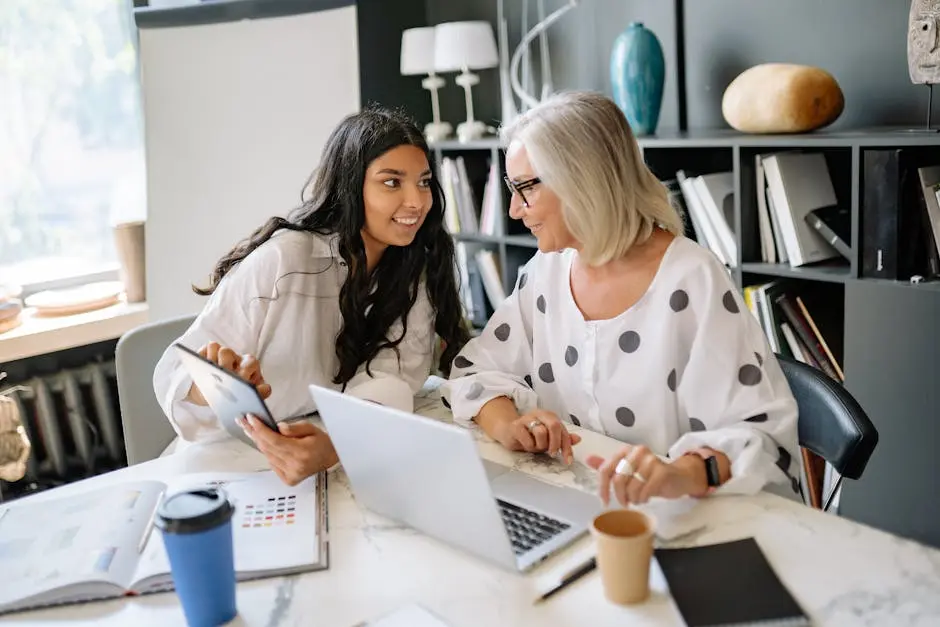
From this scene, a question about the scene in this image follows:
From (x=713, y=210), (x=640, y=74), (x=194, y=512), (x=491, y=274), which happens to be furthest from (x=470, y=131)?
(x=194, y=512)

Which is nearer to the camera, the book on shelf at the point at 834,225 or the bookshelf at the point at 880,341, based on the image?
the bookshelf at the point at 880,341

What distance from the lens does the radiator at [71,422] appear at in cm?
312

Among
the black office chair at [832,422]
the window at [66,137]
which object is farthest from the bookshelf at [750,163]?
the window at [66,137]

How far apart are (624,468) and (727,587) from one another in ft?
0.62

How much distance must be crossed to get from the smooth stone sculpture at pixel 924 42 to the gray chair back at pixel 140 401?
178cm

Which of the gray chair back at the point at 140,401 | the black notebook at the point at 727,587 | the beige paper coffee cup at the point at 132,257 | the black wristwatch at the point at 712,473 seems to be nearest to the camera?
the black notebook at the point at 727,587

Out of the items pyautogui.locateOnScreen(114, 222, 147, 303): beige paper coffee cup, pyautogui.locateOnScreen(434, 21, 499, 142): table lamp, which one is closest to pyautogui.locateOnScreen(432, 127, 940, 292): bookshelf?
pyautogui.locateOnScreen(434, 21, 499, 142): table lamp

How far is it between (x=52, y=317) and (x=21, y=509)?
2030 millimetres

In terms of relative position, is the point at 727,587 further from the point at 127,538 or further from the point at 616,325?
the point at 127,538

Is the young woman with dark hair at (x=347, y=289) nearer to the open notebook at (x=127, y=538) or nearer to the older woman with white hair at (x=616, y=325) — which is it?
the older woman with white hair at (x=616, y=325)

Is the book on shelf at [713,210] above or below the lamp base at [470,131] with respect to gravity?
below

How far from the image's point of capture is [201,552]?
974 millimetres

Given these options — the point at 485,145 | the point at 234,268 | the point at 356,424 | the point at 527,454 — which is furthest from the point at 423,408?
the point at 485,145

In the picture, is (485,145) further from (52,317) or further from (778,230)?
(52,317)
